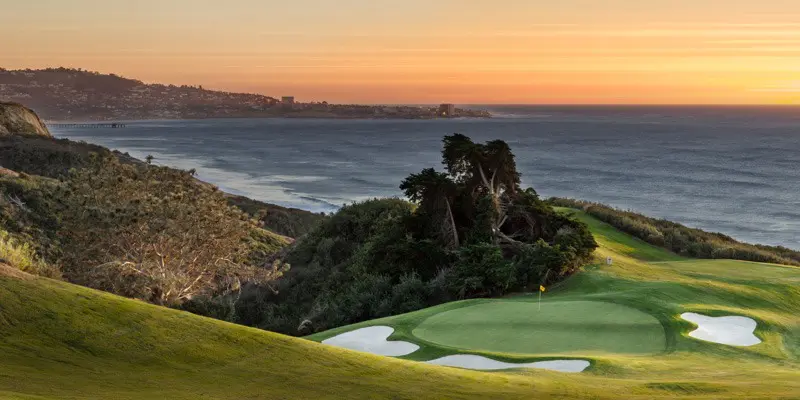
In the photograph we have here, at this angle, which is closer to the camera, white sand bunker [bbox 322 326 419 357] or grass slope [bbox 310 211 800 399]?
grass slope [bbox 310 211 800 399]

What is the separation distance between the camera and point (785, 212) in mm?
70562

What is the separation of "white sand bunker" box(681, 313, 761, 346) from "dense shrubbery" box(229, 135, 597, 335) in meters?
6.71

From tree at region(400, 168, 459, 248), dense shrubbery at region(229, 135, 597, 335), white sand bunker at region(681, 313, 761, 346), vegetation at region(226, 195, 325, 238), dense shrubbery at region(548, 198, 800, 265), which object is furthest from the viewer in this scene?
vegetation at region(226, 195, 325, 238)

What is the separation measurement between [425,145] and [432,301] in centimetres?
14211

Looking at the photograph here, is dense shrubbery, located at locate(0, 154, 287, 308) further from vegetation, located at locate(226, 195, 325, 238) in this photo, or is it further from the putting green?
vegetation, located at locate(226, 195, 325, 238)

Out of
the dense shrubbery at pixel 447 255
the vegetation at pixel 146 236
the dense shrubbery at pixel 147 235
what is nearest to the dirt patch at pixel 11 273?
the dense shrubbery at pixel 147 235

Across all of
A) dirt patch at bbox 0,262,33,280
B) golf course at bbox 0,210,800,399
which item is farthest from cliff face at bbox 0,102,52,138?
dirt patch at bbox 0,262,33,280

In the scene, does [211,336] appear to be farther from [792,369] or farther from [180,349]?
[792,369]

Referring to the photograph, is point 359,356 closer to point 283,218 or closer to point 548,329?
point 548,329

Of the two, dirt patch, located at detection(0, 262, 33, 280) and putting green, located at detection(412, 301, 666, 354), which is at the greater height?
dirt patch, located at detection(0, 262, 33, 280)

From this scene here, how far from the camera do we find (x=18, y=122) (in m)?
92.5

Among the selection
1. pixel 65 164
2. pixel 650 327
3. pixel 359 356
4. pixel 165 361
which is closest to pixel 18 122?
pixel 65 164

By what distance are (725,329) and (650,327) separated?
1.82 meters

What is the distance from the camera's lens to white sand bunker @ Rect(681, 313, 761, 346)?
1597cm
